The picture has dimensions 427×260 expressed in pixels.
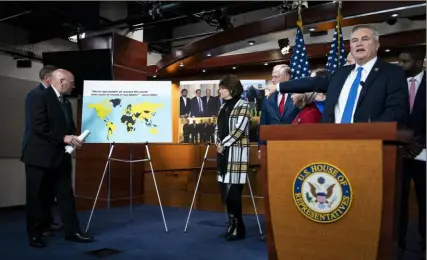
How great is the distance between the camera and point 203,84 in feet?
19.4

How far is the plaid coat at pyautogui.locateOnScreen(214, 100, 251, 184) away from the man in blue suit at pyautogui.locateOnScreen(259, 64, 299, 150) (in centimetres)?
18

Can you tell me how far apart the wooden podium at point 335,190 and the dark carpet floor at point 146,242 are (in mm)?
1416

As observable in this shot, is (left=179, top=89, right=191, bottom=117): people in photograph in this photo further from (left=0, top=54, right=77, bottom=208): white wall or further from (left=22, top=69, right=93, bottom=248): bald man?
(left=0, top=54, right=77, bottom=208): white wall

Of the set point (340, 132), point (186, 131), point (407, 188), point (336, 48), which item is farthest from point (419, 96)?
point (186, 131)

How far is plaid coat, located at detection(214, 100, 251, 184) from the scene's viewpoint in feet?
11.6

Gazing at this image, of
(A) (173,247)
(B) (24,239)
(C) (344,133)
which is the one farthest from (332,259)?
(B) (24,239)

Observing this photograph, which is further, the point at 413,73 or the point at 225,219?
the point at 225,219

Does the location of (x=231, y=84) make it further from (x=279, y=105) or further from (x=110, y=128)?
(x=110, y=128)

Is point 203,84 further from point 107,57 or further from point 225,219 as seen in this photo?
point 225,219

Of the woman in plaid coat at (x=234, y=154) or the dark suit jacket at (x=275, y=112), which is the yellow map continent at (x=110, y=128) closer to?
the woman in plaid coat at (x=234, y=154)

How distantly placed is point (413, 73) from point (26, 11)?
18.3 feet

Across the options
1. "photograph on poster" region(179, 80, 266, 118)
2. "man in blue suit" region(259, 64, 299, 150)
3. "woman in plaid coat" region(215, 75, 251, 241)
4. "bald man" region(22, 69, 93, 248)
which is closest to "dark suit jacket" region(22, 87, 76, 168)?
"bald man" region(22, 69, 93, 248)

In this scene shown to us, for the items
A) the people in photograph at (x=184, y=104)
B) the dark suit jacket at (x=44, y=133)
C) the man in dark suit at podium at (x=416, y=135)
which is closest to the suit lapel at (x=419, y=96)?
the man in dark suit at podium at (x=416, y=135)

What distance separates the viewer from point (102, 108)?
4.05 meters
